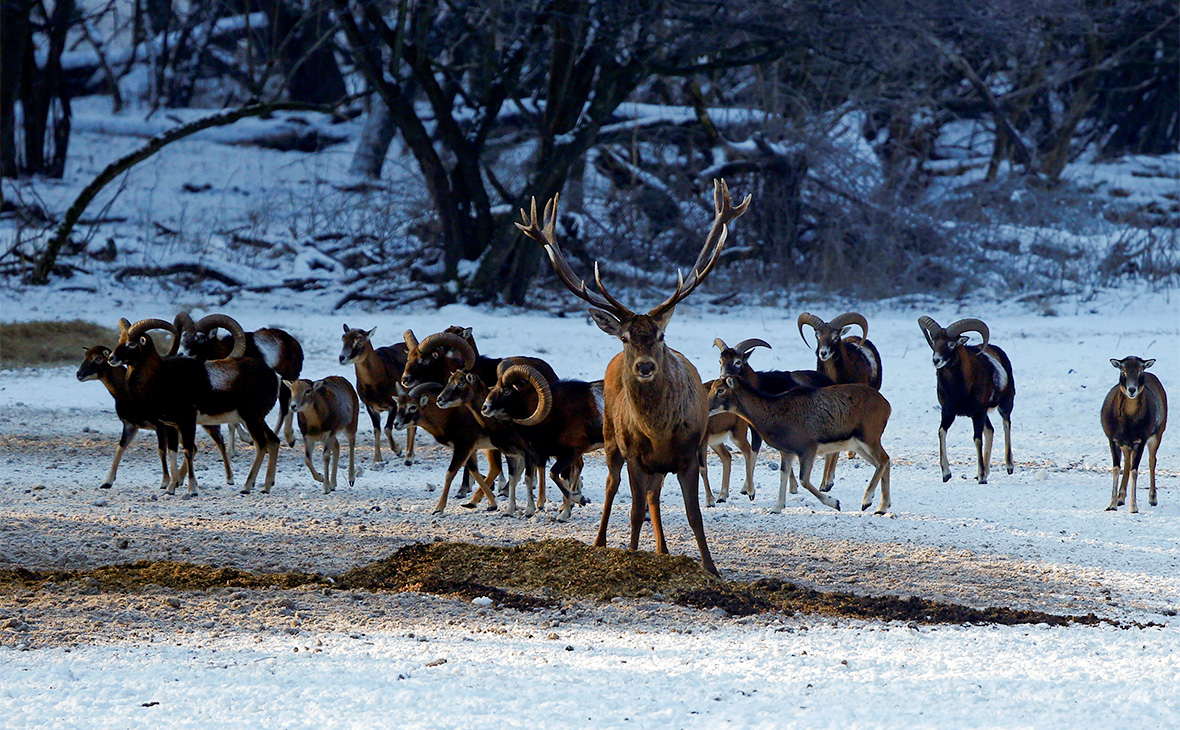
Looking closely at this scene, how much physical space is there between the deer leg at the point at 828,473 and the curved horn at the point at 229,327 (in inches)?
217

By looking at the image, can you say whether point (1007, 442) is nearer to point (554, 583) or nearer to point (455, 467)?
point (455, 467)

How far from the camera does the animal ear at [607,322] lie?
8078 millimetres

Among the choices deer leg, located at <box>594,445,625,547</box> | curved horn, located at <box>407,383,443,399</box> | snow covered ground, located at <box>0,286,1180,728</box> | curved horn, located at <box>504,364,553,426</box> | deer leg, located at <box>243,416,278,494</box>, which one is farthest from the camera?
deer leg, located at <box>243,416,278,494</box>

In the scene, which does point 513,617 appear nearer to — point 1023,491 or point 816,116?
point 1023,491

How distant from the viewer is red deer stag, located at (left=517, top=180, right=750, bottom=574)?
7.95 meters

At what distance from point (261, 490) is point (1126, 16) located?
83.2 feet

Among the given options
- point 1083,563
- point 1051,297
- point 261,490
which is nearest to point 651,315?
point 1083,563

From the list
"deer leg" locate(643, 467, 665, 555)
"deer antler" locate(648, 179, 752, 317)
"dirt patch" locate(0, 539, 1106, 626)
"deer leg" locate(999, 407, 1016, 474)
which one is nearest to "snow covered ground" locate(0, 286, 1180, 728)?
"deer leg" locate(999, 407, 1016, 474)

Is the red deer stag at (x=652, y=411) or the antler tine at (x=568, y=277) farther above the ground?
the antler tine at (x=568, y=277)

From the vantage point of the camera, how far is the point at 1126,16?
30.0 m

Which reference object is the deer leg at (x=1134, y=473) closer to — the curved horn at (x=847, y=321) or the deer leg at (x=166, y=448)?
the curved horn at (x=847, y=321)

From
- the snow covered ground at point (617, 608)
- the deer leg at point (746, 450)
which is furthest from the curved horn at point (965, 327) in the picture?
the deer leg at point (746, 450)

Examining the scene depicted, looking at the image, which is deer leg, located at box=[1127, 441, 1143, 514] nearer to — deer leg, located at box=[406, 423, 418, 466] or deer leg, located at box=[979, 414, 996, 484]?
deer leg, located at box=[979, 414, 996, 484]

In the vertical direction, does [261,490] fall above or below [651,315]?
below
